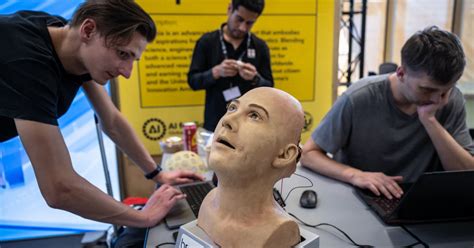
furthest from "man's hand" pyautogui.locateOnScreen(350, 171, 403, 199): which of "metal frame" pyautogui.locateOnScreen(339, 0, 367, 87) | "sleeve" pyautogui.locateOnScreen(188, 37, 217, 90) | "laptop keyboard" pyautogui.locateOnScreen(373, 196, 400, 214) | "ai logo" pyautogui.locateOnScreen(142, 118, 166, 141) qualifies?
"metal frame" pyautogui.locateOnScreen(339, 0, 367, 87)

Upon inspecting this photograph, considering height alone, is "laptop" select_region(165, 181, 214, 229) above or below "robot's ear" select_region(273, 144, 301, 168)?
below

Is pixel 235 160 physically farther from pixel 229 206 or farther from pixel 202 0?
pixel 202 0

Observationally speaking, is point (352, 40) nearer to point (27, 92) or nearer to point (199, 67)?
point (199, 67)

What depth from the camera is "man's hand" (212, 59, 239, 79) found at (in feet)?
6.78

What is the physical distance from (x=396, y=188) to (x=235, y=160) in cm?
79

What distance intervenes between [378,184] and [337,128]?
0.32 m

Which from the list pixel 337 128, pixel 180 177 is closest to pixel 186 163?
pixel 180 177

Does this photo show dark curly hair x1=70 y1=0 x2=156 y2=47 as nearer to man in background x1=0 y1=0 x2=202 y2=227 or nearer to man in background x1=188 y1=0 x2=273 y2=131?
man in background x1=0 y1=0 x2=202 y2=227

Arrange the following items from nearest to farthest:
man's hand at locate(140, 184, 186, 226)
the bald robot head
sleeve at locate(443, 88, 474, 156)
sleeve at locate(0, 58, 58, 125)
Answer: the bald robot head < sleeve at locate(0, 58, 58, 125) < man's hand at locate(140, 184, 186, 226) < sleeve at locate(443, 88, 474, 156)

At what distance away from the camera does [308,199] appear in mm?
1213

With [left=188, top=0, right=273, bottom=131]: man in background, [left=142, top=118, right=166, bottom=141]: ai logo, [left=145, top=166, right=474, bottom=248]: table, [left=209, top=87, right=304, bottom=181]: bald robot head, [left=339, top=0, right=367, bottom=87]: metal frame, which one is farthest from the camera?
[left=339, top=0, right=367, bottom=87]: metal frame

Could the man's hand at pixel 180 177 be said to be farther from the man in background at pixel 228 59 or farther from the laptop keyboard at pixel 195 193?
the man in background at pixel 228 59

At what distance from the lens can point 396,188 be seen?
1.26 meters

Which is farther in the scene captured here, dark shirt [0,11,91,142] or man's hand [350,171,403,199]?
man's hand [350,171,403,199]
